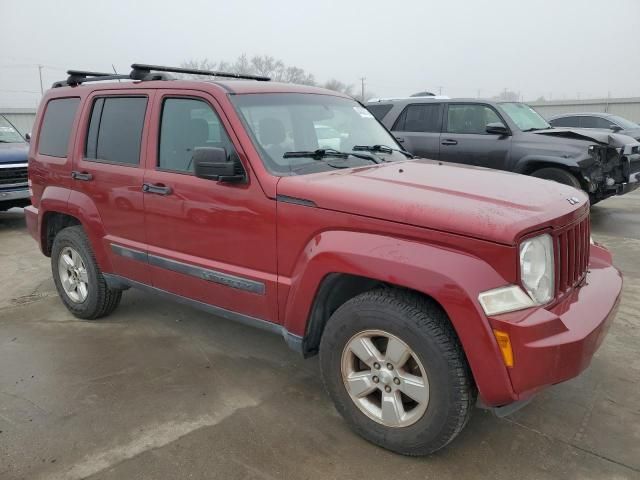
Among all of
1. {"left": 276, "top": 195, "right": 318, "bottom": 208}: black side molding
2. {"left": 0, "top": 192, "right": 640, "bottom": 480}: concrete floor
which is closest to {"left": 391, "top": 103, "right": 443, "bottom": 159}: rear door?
{"left": 0, "top": 192, "right": 640, "bottom": 480}: concrete floor

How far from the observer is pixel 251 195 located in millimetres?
3094

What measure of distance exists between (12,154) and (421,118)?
6.68 metres

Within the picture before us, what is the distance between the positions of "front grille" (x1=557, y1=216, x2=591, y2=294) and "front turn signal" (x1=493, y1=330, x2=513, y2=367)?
0.49 metres

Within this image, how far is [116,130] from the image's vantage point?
4.02 m

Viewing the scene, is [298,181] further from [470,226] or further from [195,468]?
[195,468]

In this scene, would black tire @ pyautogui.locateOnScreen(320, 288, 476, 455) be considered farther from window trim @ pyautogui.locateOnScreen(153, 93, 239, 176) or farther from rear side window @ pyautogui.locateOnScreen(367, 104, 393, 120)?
rear side window @ pyautogui.locateOnScreen(367, 104, 393, 120)

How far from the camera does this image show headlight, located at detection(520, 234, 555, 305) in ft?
7.88

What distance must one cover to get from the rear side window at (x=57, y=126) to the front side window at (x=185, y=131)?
125 cm

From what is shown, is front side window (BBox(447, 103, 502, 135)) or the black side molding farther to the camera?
front side window (BBox(447, 103, 502, 135))

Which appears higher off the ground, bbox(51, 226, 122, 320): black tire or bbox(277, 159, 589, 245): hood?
bbox(277, 159, 589, 245): hood

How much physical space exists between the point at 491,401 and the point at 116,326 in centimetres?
328

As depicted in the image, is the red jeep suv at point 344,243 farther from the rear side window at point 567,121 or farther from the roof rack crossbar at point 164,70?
the rear side window at point 567,121

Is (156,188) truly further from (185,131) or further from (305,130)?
(305,130)

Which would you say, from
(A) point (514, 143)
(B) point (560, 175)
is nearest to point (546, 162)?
(B) point (560, 175)
